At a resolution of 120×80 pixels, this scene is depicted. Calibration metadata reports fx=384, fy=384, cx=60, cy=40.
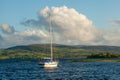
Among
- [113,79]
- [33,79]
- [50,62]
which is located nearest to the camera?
[113,79]

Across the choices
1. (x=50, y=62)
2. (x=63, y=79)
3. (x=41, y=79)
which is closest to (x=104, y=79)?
(x=63, y=79)

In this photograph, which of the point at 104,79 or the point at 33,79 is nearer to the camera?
the point at 104,79

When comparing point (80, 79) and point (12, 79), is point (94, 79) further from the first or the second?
point (12, 79)

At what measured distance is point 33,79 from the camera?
10775cm

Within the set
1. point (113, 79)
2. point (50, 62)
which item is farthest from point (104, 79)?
point (50, 62)

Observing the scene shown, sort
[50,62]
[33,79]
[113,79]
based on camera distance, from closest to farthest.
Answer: [113,79], [33,79], [50,62]

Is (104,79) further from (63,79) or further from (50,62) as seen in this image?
(50,62)

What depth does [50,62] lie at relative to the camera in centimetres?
18400

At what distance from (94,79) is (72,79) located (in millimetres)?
5858

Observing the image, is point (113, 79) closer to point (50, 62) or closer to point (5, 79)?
point (5, 79)

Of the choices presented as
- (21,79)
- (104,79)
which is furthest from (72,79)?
(21,79)

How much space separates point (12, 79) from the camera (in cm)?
11038

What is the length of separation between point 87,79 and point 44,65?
85.2m

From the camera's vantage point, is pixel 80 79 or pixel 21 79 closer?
pixel 80 79
